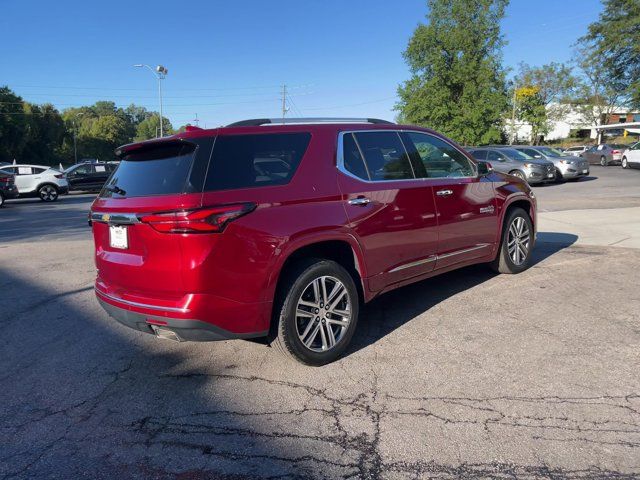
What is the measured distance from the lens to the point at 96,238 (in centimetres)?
410

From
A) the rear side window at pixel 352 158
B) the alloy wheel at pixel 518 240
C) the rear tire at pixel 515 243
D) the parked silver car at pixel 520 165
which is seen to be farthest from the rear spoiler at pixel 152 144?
the parked silver car at pixel 520 165

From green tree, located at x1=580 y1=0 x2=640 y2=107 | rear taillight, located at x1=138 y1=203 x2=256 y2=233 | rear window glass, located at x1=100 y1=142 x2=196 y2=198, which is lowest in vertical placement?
rear taillight, located at x1=138 y1=203 x2=256 y2=233

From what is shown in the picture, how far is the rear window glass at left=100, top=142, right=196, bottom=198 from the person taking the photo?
342cm

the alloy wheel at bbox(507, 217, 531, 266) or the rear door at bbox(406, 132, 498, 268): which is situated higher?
the rear door at bbox(406, 132, 498, 268)

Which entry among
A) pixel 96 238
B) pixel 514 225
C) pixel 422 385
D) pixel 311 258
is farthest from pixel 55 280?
pixel 514 225

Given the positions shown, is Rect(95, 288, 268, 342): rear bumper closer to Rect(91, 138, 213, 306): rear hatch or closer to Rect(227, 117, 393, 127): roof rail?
Rect(91, 138, 213, 306): rear hatch

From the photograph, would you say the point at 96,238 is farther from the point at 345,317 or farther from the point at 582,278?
the point at 582,278

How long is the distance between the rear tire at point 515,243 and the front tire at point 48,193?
69.2 feet

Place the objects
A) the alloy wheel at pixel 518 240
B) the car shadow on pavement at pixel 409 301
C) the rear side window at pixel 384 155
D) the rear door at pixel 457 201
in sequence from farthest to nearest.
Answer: the alloy wheel at pixel 518 240 < the rear door at pixel 457 201 < the car shadow on pavement at pixel 409 301 < the rear side window at pixel 384 155

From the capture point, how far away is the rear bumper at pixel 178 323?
3.30m

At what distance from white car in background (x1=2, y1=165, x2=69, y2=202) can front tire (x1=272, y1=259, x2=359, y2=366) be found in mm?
21366

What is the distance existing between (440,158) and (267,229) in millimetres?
2549

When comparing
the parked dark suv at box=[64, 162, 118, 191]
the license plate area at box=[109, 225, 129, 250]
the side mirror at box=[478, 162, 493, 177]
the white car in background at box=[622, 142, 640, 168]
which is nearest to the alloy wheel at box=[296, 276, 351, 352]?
the license plate area at box=[109, 225, 129, 250]

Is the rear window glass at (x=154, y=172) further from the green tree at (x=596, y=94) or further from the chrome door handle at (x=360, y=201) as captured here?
the green tree at (x=596, y=94)
